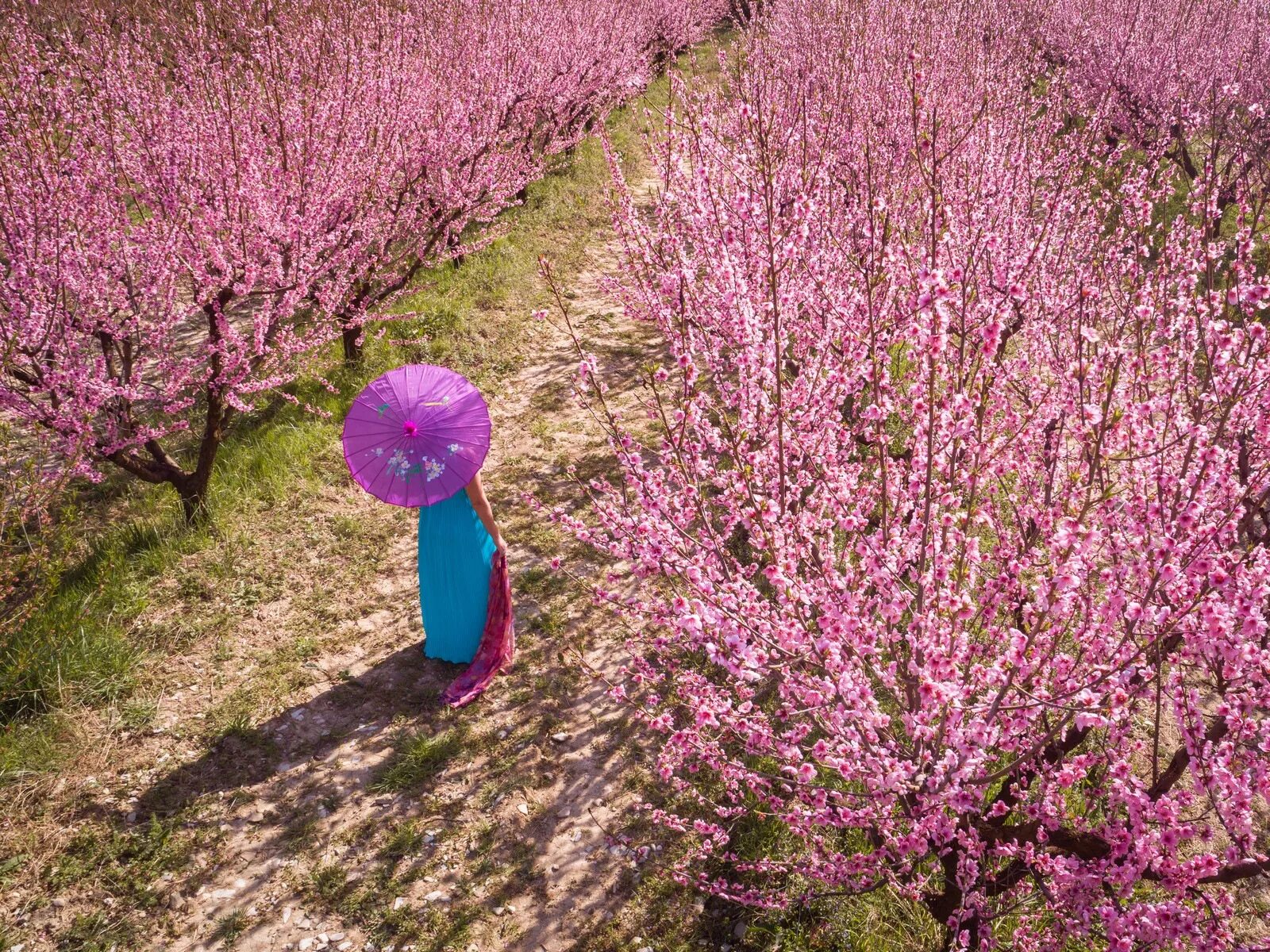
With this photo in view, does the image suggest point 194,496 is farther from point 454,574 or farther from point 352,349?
point 454,574

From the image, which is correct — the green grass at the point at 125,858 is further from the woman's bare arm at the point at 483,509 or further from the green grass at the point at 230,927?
the woman's bare arm at the point at 483,509

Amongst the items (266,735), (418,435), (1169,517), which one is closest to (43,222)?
(418,435)

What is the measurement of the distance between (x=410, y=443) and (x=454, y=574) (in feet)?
3.26

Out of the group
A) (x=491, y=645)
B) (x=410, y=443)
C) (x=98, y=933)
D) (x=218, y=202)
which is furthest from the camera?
(x=218, y=202)

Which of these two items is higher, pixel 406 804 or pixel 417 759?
pixel 417 759

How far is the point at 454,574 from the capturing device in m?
4.81

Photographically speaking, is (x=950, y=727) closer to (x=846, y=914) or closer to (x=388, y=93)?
(x=846, y=914)

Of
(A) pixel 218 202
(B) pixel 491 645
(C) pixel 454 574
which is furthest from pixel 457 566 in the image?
(A) pixel 218 202

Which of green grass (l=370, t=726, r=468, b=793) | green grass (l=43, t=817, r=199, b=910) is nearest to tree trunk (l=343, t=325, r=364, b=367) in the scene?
green grass (l=370, t=726, r=468, b=793)

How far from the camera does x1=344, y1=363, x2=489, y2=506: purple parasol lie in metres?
4.21

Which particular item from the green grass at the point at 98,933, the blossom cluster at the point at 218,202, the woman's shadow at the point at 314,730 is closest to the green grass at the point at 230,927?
the green grass at the point at 98,933

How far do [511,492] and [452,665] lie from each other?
1998 millimetres

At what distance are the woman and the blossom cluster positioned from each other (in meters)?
2.14

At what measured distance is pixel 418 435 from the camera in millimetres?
4227
